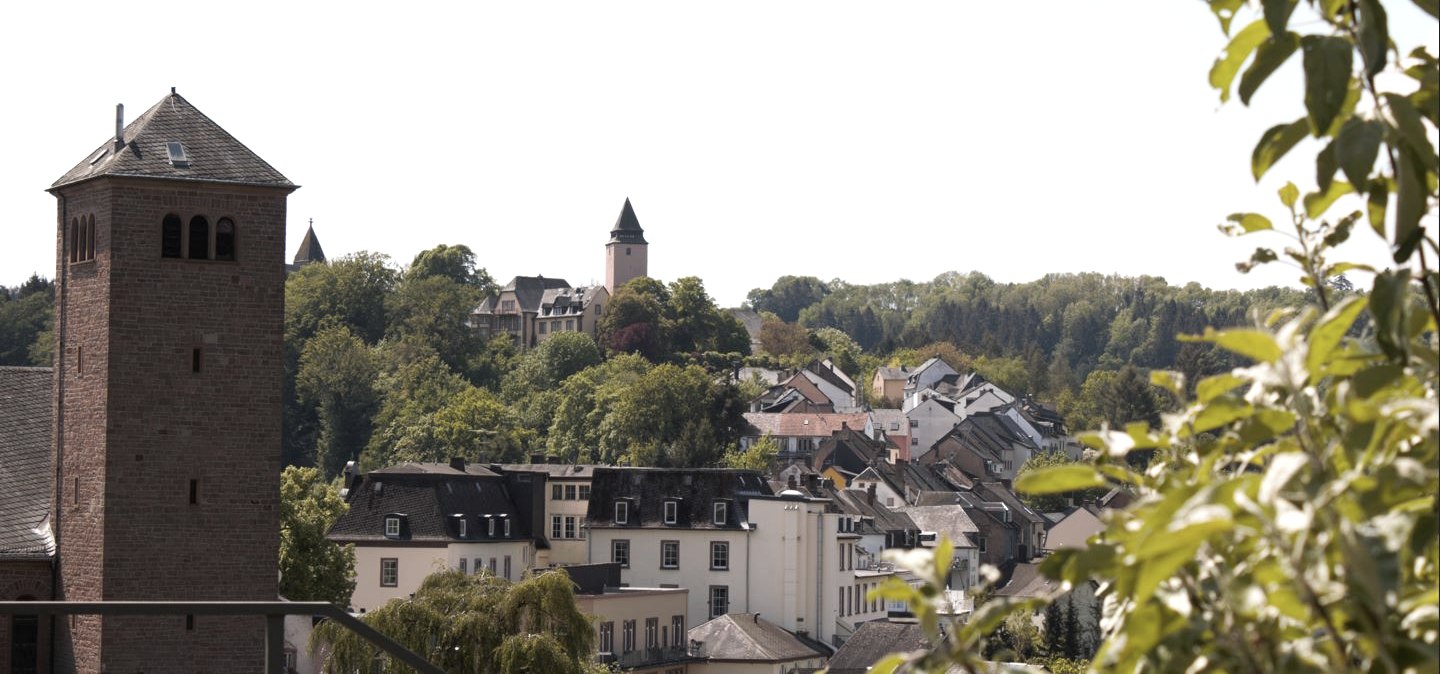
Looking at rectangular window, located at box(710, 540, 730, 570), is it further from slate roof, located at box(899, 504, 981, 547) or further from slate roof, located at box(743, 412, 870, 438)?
slate roof, located at box(743, 412, 870, 438)

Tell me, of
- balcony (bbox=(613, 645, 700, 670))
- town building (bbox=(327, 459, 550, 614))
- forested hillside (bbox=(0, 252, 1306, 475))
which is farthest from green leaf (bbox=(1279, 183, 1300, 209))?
forested hillside (bbox=(0, 252, 1306, 475))

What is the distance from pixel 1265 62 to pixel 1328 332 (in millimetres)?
346

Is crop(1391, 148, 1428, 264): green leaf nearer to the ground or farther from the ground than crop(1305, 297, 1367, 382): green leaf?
farther from the ground

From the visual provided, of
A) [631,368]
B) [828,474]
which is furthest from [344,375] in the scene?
[828,474]

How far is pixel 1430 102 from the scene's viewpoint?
2107 millimetres

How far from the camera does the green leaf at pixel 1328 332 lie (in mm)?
1983

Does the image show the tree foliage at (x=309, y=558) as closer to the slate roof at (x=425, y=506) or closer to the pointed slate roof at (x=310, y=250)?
the slate roof at (x=425, y=506)

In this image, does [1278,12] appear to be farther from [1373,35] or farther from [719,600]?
[719,600]

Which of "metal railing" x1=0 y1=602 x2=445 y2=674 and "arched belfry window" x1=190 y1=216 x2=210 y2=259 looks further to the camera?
"arched belfry window" x1=190 y1=216 x2=210 y2=259

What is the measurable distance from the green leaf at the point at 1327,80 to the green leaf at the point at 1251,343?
0.28 metres

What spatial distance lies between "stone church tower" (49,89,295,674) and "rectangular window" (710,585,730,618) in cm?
2725

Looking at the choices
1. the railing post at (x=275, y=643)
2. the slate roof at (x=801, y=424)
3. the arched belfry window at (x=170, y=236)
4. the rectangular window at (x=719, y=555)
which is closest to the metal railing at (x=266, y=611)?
the railing post at (x=275, y=643)

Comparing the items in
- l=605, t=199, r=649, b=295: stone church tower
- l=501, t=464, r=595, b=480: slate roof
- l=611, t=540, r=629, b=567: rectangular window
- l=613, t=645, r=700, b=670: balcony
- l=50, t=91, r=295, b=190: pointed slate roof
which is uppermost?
l=605, t=199, r=649, b=295: stone church tower

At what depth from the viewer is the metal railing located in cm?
565
